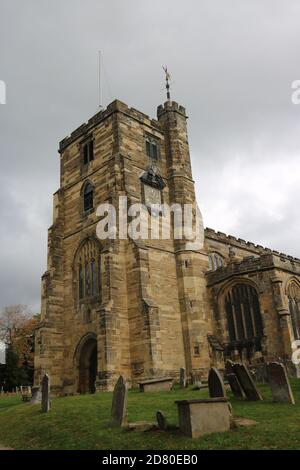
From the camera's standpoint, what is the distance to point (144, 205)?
24969 millimetres

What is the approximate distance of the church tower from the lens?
831 inches

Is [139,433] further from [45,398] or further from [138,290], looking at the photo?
[138,290]

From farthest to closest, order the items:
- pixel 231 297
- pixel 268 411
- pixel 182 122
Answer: pixel 182 122 < pixel 231 297 < pixel 268 411

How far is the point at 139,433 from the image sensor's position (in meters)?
8.95

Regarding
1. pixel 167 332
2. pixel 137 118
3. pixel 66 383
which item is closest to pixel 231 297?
pixel 167 332

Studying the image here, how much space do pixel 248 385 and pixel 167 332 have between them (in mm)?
11591

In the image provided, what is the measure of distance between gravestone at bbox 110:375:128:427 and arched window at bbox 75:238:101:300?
1309cm

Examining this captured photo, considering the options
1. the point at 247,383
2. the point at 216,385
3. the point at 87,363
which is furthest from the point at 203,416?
the point at 87,363

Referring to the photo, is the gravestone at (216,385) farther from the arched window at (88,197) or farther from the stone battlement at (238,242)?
the stone battlement at (238,242)

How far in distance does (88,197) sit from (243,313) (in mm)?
11563

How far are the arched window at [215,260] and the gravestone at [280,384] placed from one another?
18402mm

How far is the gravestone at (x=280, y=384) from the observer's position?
10734mm

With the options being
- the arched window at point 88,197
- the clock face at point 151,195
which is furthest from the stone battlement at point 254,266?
the arched window at point 88,197
